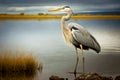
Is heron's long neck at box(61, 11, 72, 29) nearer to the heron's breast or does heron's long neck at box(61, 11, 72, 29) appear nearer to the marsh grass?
the heron's breast

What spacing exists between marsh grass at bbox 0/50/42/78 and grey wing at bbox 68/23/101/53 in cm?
54

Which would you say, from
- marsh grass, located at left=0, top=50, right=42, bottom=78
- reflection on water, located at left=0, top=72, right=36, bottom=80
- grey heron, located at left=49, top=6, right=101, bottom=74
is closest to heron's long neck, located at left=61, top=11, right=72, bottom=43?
grey heron, located at left=49, top=6, right=101, bottom=74

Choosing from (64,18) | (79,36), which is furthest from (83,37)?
(64,18)

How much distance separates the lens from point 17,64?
459cm

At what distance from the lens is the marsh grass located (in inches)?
179

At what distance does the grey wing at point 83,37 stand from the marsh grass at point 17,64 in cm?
54

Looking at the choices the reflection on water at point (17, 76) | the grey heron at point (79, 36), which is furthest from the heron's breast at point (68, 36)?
the reflection on water at point (17, 76)

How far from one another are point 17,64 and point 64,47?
0.58m

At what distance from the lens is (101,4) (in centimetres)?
454

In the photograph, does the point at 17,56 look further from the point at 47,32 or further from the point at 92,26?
the point at 92,26

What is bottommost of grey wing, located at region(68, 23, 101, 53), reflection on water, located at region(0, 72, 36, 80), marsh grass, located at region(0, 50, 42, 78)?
reflection on water, located at region(0, 72, 36, 80)

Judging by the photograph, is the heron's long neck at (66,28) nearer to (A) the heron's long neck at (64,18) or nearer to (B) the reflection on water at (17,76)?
(A) the heron's long neck at (64,18)

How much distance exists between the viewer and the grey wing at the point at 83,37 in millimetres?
4500

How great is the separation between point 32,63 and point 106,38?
2.92 feet
